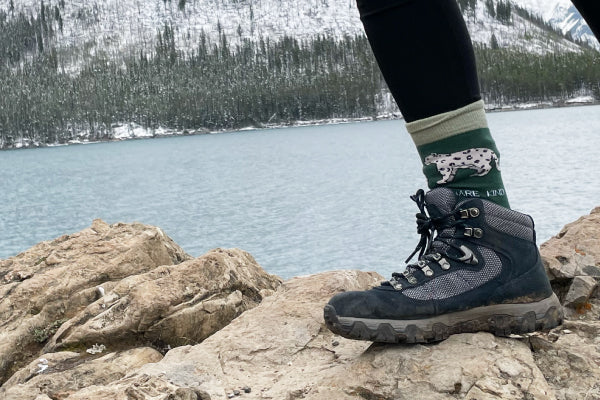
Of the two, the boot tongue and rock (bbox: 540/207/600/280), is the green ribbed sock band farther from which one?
rock (bbox: 540/207/600/280)

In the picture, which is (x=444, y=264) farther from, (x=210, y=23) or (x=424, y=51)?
(x=210, y=23)

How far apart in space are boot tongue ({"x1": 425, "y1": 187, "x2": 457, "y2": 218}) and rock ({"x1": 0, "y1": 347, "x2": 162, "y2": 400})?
1.40 m

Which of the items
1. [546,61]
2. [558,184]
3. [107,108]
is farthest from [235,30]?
[558,184]

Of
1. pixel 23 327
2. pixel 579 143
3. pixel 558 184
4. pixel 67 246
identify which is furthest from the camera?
pixel 579 143

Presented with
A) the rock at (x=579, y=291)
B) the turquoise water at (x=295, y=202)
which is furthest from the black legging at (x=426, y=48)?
the turquoise water at (x=295, y=202)

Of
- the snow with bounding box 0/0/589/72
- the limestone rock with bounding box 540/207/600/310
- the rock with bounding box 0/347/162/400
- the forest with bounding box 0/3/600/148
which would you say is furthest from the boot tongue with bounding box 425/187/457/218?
the snow with bounding box 0/0/589/72

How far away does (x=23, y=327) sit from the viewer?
120 inches

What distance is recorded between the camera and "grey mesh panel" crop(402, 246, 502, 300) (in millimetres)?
1720

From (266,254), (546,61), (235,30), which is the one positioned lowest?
(266,254)

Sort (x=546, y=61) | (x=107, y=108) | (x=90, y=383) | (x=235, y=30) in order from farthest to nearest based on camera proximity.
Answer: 1. (x=235, y=30)
2. (x=107, y=108)
3. (x=546, y=61)
4. (x=90, y=383)

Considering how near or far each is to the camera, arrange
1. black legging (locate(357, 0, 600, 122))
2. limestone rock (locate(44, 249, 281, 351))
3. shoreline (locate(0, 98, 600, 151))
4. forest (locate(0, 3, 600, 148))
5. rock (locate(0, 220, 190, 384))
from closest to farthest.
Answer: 1. black legging (locate(357, 0, 600, 122))
2. limestone rock (locate(44, 249, 281, 351))
3. rock (locate(0, 220, 190, 384))
4. shoreline (locate(0, 98, 600, 151))
5. forest (locate(0, 3, 600, 148))

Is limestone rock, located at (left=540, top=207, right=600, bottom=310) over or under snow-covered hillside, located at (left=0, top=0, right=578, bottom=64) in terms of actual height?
under

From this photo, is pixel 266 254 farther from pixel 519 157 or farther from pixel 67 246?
pixel 519 157

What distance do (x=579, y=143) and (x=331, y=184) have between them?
38.9 feet
